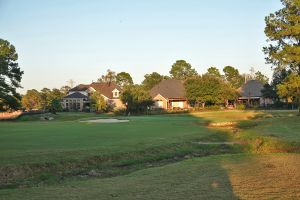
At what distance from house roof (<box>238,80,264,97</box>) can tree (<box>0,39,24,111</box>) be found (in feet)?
192

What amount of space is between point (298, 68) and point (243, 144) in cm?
2794

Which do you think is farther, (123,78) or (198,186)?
(123,78)

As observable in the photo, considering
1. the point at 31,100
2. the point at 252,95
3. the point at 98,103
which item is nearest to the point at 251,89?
the point at 252,95

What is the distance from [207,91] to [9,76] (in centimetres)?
4132

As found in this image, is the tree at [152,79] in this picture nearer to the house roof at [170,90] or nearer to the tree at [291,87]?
the house roof at [170,90]

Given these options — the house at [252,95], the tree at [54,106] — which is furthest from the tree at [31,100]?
the house at [252,95]

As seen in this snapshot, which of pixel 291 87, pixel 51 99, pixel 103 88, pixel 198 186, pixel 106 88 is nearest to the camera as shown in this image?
pixel 198 186

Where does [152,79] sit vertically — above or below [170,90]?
above

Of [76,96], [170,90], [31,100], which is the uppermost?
[170,90]

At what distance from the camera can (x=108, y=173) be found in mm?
15953

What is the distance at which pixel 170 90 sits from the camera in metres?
99.2

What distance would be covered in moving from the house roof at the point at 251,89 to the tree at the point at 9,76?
58370 mm

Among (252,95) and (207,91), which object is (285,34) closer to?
(207,91)

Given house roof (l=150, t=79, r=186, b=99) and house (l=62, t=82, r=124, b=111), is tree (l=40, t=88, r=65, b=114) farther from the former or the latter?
house roof (l=150, t=79, r=186, b=99)
